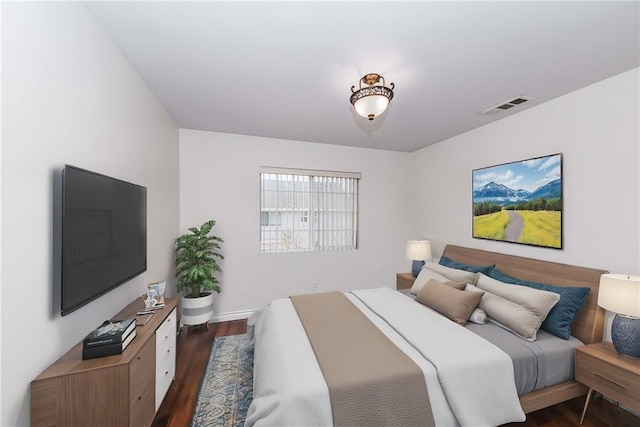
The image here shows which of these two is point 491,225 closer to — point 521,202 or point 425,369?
point 521,202

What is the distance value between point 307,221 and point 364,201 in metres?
1.07

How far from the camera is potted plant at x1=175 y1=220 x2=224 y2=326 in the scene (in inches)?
122

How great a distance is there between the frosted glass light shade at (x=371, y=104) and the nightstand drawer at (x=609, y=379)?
2.37 m

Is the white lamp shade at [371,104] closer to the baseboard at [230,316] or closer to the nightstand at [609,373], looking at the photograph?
the nightstand at [609,373]

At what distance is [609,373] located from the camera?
5.63ft

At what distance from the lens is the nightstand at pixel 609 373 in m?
1.60

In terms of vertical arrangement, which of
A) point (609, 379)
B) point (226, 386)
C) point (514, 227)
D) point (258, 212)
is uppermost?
point (258, 212)

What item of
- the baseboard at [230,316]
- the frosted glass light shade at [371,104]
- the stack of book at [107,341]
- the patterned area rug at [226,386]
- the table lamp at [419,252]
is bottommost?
the patterned area rug at [226,386]

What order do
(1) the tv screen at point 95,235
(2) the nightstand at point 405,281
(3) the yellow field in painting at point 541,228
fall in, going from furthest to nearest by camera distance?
(2) the nightstand at point 405,281, (3) the yellow field in painting at point 541,228, (1) the tv screen at point 95,235

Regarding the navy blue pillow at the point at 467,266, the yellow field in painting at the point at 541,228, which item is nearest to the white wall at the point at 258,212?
the navy blue pillow at the point at 467,266

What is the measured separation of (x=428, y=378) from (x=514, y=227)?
2.14 meters

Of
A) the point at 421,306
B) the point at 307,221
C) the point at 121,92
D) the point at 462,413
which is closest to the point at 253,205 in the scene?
the point at 307,221

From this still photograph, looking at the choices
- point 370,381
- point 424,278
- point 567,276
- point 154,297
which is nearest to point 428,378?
point 370,381

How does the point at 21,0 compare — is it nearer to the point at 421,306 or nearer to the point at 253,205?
the point at 253,205
